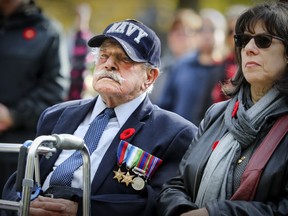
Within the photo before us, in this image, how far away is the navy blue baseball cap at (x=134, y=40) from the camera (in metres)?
5.72

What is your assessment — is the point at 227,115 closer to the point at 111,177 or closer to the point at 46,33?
the point at 111,177

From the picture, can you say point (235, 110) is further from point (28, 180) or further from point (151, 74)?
point (28, 180)

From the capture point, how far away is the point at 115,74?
226 inches

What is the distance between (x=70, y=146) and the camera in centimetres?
495

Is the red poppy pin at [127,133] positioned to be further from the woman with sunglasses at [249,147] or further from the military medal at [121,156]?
the woman with sunglasses at [249,147]

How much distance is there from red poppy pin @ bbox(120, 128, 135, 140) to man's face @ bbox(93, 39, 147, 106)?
260mm

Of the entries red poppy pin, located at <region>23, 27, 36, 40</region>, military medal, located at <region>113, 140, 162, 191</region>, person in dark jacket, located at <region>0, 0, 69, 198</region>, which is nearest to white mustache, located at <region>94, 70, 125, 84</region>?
military medal, located at <region>113, 140, 162, 191</region>

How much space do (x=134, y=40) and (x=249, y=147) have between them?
1227 millimetres

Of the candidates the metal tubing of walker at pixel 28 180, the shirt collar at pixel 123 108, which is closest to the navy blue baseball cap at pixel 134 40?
the shirt collar at pixel 123 108

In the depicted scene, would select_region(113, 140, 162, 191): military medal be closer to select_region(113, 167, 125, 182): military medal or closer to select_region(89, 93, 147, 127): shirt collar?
select_region(113, 167, 125, 182): military medal

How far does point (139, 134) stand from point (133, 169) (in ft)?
0.95

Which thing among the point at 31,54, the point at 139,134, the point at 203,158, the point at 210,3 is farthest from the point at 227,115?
the point at 210,3

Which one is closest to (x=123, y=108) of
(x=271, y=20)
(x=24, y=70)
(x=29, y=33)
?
(x=271, y=20)

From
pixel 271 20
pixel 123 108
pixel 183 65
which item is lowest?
pixel 123 108
